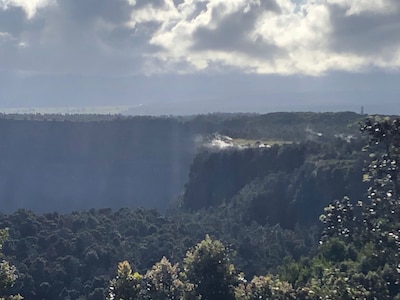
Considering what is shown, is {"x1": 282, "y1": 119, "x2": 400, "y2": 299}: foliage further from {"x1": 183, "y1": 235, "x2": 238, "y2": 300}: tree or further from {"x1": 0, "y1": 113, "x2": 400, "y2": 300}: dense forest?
{"x1": 183, "y1": 235, "x2": 238, "y2": 300}: tree

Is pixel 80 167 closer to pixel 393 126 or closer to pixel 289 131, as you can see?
pixel 289 131

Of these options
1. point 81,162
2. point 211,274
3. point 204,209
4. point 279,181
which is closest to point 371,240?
point 211,274

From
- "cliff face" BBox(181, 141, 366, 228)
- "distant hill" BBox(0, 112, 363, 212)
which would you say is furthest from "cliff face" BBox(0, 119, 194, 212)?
"cliff face" BBox(181, 141, 366, 228)

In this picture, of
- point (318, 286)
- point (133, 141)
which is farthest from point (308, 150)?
point (133, 141)

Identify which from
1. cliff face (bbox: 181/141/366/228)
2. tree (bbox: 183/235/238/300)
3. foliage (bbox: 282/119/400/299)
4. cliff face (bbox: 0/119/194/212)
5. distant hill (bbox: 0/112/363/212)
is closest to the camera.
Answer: foliage (bbox: 282/119/400/299)

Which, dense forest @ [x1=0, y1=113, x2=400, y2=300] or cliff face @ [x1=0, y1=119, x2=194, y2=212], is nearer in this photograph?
dense forest @ [x1=0, y1=113, x2=400, y2=300]

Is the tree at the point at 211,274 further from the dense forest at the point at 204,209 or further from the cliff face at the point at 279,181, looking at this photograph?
the cliff face at the point at 279,181

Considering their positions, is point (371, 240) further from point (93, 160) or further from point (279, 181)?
point (93, 160)

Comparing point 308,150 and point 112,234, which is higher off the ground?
point 308,150
